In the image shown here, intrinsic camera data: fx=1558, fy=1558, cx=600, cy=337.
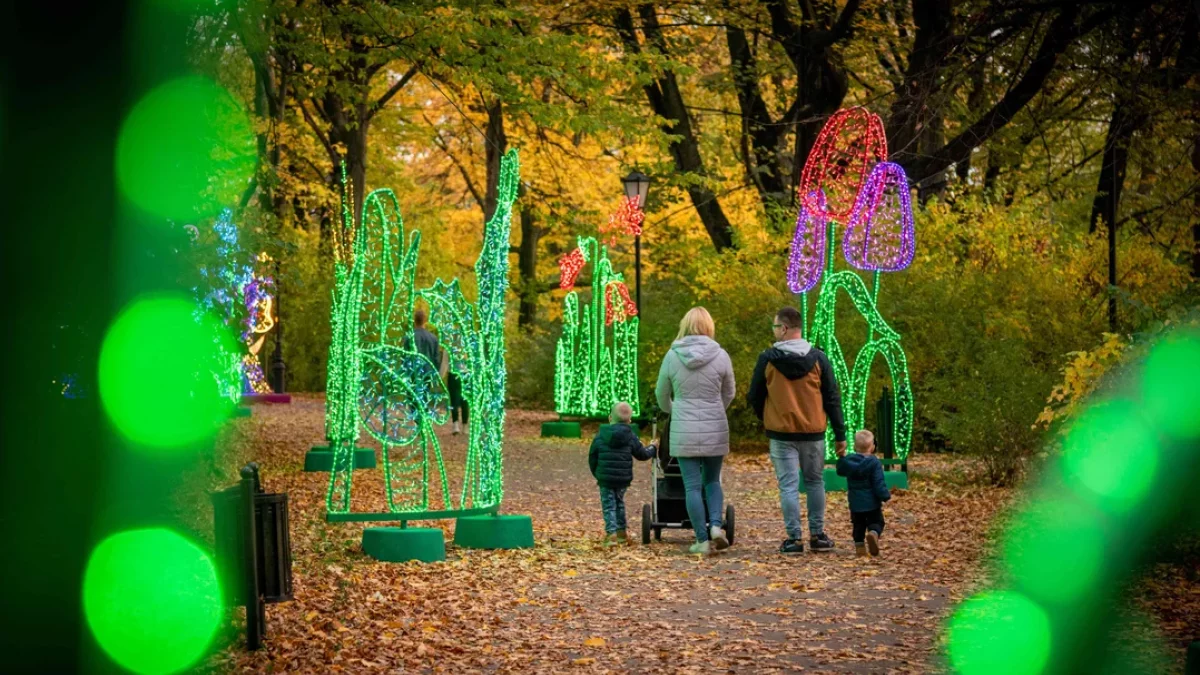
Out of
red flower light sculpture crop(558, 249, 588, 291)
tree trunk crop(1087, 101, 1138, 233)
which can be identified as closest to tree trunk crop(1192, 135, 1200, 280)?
tree trunk crop(1087, 101, 1138, 233)

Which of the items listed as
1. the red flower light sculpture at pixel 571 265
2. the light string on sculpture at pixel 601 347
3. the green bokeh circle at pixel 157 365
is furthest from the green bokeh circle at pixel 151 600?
the red flower light sculpture at pixel 571 265

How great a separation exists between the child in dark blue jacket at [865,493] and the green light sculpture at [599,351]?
1339cm

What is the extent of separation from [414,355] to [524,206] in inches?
1109

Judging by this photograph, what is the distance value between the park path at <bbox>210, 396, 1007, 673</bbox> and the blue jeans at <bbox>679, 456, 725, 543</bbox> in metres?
0.27

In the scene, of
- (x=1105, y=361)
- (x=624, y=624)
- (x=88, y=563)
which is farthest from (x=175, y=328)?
(x=1105, y=361)

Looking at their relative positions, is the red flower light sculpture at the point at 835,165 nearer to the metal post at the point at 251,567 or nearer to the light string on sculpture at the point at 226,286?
the light string on sculpture at the point at 226,286

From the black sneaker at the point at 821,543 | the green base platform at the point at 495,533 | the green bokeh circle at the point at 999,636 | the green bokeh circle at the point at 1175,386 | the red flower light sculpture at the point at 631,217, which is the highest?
the red flower light sculpture at the point at 631,217

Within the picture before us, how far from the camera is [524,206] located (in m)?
39.6

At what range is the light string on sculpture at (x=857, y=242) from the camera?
1633 cm

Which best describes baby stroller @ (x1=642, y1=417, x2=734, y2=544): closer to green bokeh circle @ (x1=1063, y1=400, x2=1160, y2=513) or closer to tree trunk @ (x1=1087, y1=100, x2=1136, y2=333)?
green bokeh circle @ (x1=1063, y1=400, x2=1160, y2=513)

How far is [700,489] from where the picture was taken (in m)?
11.6

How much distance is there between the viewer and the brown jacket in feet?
37.6

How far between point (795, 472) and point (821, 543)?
22.4 inches

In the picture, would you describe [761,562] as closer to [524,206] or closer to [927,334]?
[927,334]
